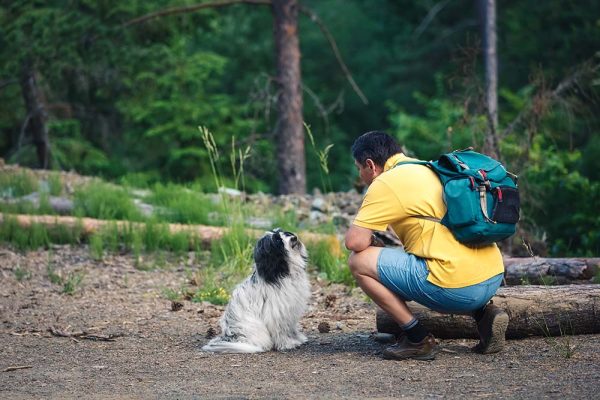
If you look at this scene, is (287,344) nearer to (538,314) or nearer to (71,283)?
(538,314)

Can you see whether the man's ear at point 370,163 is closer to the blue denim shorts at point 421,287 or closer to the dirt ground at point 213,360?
the blue denim shorts at point 421,287

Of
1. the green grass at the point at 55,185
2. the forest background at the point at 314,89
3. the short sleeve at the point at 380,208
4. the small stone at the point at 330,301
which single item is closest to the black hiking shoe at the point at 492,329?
the short sleeve at the point at 380,208

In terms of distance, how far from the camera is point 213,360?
7059mm

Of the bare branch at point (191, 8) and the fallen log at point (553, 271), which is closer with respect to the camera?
the fallen log at point (553, 271)

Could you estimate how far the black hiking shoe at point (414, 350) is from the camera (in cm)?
666

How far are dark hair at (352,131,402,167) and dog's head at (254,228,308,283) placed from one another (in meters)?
0.94

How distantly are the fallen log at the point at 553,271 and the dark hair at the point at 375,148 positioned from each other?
291 centimetres

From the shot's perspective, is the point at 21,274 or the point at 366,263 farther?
the point at 21,274

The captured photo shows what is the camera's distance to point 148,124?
24.5 metres

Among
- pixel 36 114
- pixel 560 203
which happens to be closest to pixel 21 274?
pixel 560 203

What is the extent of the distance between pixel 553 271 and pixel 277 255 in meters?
3.25

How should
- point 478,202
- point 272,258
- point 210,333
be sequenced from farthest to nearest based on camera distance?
point 210,333
point 272,258
point 478,202

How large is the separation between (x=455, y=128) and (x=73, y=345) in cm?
635

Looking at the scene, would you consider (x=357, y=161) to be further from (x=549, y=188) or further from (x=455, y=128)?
(x=549, y=188)
